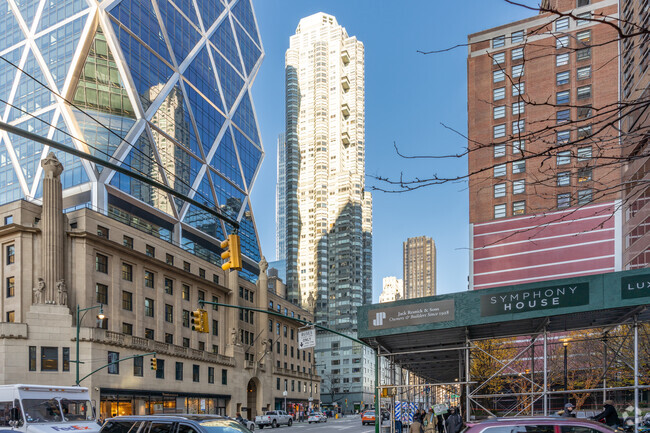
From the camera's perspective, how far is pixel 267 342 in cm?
8181

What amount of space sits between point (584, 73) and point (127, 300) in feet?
199

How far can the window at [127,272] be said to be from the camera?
56.1m

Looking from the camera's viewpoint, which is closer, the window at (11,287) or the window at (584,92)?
the window at (11,287)

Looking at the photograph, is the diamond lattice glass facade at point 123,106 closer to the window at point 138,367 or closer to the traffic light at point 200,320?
the window at point 138,367

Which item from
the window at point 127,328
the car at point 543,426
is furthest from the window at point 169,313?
the car at point 543,426

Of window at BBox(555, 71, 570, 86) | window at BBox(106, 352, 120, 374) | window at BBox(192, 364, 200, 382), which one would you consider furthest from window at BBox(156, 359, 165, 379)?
window at BBox(555, 71, 570, 86)

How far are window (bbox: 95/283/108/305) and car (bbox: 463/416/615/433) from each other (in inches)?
1924

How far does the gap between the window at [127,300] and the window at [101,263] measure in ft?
10.6

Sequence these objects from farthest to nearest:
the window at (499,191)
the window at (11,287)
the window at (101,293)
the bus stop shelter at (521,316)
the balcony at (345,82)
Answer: the balcony at (345,82) < the window at (499,191) < the window at (101,293) < the window at (11,287) < the bus stop shelter at (521,316)

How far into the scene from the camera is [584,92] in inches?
2908

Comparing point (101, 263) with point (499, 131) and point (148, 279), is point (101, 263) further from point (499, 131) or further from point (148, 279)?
point (499, 131)

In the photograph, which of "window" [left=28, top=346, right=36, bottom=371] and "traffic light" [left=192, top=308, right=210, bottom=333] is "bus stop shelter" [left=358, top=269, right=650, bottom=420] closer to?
"traffic light" [left=192, top=308, right=210, bottom=333]

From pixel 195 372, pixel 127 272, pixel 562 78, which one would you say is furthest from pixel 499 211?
pixel 127 272

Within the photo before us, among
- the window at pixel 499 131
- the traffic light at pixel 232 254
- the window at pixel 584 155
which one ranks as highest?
the window at pixel 499 131
